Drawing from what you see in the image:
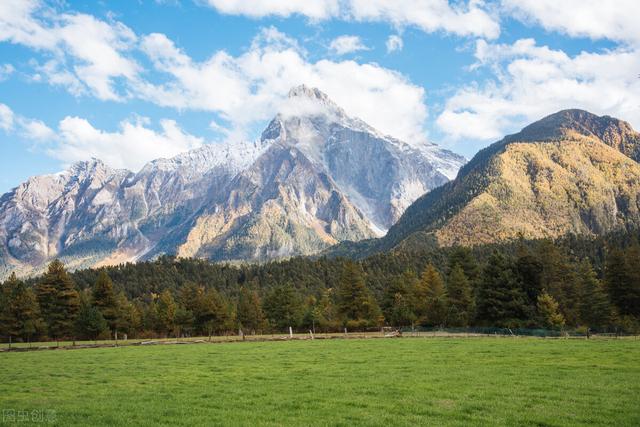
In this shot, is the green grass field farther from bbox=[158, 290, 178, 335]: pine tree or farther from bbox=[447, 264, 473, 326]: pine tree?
bbox=[158, 290, 178, 335]: pine tree

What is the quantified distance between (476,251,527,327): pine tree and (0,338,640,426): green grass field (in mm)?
48755

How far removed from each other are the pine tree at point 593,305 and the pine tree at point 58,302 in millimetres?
92456

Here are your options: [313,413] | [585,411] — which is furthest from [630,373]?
[313,413]

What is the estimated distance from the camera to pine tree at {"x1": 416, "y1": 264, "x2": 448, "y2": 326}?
99.9 meters

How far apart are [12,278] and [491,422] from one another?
121165mm

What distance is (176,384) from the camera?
26891 mm

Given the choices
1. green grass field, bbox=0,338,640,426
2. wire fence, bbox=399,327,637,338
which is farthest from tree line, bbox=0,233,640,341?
green grass field, bbox=0,338,640,426

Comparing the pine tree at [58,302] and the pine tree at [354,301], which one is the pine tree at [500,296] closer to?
the pine tree at [354,301]

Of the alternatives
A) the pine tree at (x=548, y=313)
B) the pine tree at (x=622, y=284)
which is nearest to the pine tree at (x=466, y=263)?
the pine tree at (x=622, y=284)

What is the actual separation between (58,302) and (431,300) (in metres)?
71.0

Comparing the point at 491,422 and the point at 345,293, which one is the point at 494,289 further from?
the point at 491,422

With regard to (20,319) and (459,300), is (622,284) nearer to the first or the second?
(459,300)

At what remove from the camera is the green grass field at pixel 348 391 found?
1756 cm

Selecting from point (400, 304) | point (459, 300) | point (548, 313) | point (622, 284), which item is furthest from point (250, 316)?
point (622, 284)
